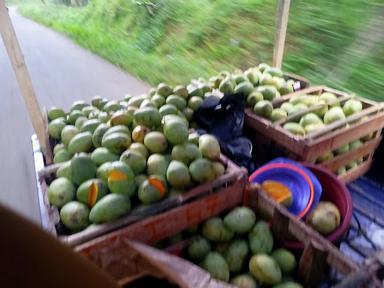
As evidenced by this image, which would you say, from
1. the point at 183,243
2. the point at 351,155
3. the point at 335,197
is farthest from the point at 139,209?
the point at 351,155

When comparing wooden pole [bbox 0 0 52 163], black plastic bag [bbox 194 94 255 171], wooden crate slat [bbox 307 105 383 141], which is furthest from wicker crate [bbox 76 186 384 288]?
wooden pole [bbox 0 0 52 163]

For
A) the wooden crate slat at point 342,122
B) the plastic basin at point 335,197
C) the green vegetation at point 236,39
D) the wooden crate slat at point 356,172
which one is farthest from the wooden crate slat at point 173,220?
the green vegetation at point 236,39

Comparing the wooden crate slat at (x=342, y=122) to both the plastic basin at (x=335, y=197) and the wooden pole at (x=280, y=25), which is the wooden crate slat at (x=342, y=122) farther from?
the wooden pole at (x=280, y=25)

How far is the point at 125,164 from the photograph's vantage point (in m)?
1.74

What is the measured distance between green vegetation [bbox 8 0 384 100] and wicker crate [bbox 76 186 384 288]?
2851 mm

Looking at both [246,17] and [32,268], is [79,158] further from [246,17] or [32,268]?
[246,17]

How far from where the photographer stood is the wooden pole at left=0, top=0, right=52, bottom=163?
2.51 meters

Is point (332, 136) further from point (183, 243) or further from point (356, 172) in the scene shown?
point (183, 243)

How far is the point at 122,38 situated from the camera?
816 centimetres

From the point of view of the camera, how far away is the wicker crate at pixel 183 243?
1.44 meters

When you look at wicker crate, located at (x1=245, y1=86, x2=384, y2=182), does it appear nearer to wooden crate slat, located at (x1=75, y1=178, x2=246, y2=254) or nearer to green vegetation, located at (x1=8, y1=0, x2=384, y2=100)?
wooden crate slat, located at (x1=75, y1=178, x2=246, y2=254)

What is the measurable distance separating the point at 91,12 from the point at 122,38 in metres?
2.95

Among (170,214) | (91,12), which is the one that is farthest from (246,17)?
(91,12)

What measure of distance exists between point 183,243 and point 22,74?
1874mm
